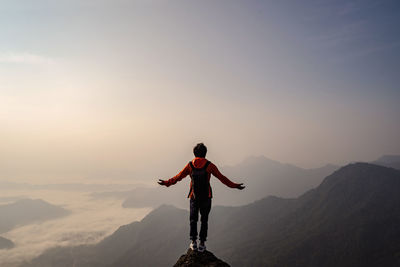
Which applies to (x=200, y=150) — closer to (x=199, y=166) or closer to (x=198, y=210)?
(x=199, y=166)

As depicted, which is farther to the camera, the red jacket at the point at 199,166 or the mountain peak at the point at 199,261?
the red jacket at the point at 199,166

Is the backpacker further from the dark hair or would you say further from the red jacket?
the dark hair

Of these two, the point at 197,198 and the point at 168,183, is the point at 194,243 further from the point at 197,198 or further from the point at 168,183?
the point at 168,183

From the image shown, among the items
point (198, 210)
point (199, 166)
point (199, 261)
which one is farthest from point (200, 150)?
point (199, 261)

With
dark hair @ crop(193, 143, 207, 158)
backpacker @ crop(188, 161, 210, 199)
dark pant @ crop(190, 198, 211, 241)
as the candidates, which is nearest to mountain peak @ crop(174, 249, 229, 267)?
dark pant @ crop(190, 198, 211, 241)

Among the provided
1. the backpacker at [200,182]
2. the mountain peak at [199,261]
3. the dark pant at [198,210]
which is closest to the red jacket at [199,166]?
the backpacker at [200,182]

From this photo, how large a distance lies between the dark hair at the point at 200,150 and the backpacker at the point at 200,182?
0.45 m

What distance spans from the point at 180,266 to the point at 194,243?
1157 mm

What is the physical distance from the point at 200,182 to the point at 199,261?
3220mm

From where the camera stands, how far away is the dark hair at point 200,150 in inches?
453

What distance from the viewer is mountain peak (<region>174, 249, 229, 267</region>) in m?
10.2

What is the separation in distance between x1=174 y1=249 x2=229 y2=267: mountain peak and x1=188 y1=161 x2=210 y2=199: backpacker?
2400 mm

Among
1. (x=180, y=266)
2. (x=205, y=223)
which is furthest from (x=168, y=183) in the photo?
(x=180, y=266)

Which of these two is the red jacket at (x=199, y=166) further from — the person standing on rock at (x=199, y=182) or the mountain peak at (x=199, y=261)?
the mountain peak at (x=199, y=261)
